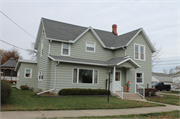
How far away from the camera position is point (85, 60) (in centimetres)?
1684

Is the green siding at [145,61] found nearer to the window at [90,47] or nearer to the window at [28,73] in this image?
the window at [90,47]

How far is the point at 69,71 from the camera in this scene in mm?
15688

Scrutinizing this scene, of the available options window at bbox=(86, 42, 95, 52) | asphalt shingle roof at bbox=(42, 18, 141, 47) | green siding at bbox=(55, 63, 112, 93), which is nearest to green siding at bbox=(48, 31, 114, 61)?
window at bbox=(86, 42, 95, 52)

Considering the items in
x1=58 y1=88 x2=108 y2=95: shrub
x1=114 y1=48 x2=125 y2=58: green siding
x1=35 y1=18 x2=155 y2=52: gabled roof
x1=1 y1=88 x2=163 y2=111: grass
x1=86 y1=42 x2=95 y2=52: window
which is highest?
x1=35 y1=18 x2=155 y2=52: gabled roof

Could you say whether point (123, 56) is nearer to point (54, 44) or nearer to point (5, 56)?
point (54, 44)

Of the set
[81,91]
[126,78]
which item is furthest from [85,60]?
[126,78]

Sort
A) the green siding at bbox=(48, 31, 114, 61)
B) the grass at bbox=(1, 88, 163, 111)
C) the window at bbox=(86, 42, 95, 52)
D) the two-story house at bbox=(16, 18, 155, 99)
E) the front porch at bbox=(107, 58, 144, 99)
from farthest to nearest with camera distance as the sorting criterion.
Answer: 1. the window at bbox=(86, 42, 95, 52)
2. the front porch at bbox=(107, 58, 144, 99)
3. the green siding at bbox=(48, 31, 114, 61)
4. the two-story house at bbox=(16, 18, 155, 99)
5. the grass at bbox=(1, 88, 163, 111)

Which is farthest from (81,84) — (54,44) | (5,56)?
(5,56)

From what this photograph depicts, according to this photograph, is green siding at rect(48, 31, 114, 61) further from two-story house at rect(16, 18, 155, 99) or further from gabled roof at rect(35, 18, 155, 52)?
gabled roof at rect(35, 18, 155, 52)

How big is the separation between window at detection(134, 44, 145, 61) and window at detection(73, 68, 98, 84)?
5375mm

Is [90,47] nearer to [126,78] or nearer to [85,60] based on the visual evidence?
[85,60]

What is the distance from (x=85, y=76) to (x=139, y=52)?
7251mm

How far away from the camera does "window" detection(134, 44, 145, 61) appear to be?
19.0m

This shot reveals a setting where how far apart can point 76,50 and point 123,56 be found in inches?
208
